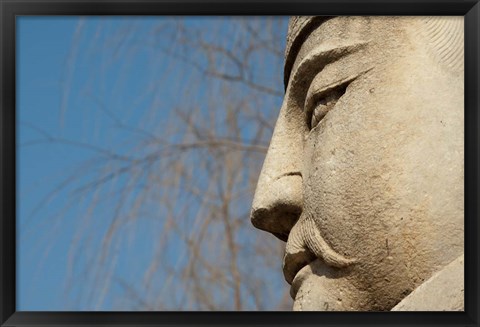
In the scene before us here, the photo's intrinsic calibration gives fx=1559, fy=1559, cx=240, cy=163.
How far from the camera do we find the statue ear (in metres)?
3.30

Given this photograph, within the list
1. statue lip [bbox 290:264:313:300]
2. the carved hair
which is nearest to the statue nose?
statue lip [bbox 290:264:313:300]

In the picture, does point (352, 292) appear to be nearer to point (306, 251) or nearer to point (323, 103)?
point (306, 251)

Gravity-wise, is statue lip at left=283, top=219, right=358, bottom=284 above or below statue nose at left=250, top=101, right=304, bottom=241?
below

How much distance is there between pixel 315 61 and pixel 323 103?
3.9 inches

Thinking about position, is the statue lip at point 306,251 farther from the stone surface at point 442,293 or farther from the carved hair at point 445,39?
the carved hair at point 445,39

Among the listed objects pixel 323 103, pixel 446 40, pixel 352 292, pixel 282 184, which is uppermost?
pixel 446 40

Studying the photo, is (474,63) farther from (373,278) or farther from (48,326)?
(48,326)

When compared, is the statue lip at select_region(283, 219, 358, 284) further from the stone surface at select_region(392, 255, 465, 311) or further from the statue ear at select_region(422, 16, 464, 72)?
the statue ear at select_region(422, 16, 464, 72)

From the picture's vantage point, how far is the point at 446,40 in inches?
131

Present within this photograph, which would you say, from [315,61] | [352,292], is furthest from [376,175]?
[315,61]

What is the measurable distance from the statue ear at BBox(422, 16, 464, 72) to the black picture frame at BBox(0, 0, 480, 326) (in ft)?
0.64
